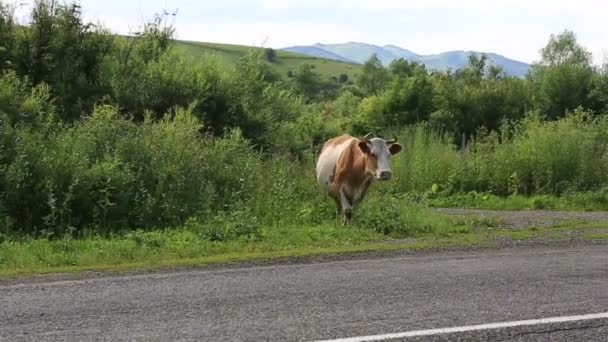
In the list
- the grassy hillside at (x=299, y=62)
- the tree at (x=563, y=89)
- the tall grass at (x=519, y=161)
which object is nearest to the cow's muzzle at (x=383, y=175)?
the tall grass at (x=519, y=161)

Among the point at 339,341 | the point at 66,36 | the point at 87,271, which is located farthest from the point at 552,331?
the point at 66,36

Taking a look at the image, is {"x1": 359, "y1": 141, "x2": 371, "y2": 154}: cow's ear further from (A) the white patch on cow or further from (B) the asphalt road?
(B) the asphalt road

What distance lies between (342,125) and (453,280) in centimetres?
4101

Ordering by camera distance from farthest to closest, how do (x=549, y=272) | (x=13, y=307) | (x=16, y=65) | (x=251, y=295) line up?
(x=16, y=65), (x=549, y=272), (x=251, y=295), (x=13, y=307)

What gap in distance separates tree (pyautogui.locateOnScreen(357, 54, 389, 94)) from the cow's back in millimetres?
66991

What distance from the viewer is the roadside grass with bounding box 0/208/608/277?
34.8ft

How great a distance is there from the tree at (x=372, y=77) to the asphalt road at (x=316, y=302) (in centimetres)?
7526

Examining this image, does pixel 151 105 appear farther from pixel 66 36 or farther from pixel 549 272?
pixel 549 272

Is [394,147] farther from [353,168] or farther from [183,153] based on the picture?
[183,153]

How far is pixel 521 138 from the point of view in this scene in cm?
2506

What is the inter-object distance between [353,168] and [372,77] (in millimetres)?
74726

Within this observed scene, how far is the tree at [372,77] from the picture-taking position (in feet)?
283

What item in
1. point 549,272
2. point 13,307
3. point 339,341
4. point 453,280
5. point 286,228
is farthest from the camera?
point 286,228

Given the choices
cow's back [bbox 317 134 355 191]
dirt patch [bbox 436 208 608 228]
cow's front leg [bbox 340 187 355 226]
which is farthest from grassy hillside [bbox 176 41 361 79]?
cow's front leg [bbox 340 187 355 226]
